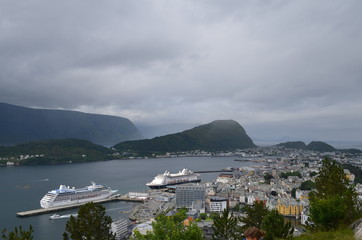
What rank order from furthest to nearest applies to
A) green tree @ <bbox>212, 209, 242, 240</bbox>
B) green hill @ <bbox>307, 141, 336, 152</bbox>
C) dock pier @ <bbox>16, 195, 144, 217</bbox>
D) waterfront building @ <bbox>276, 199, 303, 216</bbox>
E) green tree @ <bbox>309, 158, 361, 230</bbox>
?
green hill @ <bbox>307, 141, 336, 152</bbox> → dock pier @ <bbox>16, 195, 144, 217</bbox> → waterfront building @ <bbox>276, 199, 303, 216</bbox> → green tree @ <bbox>212, 209, 242, 240</bbox> → green tree @ <bbox>309, 158, 361, 230</bbox>

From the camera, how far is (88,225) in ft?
21.5

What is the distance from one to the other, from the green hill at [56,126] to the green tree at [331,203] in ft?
376

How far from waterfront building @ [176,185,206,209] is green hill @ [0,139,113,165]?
38.0 m

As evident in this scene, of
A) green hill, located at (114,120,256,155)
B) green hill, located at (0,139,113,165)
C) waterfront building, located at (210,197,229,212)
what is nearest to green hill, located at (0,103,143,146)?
green hill, located at (114,120,256,155)

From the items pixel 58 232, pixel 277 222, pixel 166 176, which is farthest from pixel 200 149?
pixel 277 222

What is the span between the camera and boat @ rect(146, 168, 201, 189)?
102ft

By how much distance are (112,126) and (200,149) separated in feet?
269

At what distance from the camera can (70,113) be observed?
14512cm

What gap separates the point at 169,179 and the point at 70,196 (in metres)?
13.4

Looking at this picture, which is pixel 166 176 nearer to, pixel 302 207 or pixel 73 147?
pixel 302 207

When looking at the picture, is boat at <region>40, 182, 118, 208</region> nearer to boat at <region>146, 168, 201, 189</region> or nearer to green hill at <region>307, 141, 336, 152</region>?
boat at <region>146, 168, 201, 189</region>

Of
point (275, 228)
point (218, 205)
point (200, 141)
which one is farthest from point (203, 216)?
point (200, 141)

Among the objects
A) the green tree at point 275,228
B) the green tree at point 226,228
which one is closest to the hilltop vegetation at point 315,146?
the green tree at point 226,228

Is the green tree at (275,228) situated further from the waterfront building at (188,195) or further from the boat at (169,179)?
the boat at (169,179)
